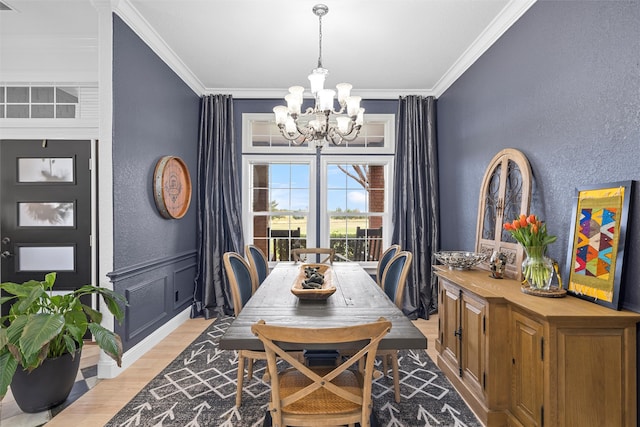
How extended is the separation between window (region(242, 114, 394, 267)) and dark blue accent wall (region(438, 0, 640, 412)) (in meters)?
1.46

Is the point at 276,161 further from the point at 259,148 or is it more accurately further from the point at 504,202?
the point at 504,202

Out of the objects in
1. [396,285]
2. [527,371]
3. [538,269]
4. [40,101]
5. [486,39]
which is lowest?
[527,371]

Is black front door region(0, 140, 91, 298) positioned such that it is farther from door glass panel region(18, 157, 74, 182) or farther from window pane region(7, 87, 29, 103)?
window pane region(7, 87, 29, 103)

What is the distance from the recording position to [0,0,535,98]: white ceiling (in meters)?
2.72

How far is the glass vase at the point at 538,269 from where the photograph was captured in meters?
A: 1.98

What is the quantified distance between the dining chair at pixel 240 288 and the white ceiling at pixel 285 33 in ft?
6.67

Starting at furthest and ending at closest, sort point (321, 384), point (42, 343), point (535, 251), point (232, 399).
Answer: point (232, 399), point (535, 251), point (42, 343), point (321, 384)

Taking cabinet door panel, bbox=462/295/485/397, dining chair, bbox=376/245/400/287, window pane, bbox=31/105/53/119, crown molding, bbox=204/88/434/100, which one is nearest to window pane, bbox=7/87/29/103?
window pane, bbox=31/105/53/119

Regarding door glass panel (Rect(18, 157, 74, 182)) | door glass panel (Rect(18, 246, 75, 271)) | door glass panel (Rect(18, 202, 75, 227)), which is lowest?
door glass panel (Rect(18, 246, 75, 271))

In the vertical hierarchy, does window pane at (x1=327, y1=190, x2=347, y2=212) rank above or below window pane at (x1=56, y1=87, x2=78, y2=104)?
below

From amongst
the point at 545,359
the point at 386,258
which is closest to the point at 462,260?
the point at 386,258

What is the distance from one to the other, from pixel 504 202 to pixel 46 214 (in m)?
4.17

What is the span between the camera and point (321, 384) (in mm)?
1486

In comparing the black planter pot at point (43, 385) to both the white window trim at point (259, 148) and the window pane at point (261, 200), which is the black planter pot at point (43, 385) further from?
the white window trim at point (259, 148)
